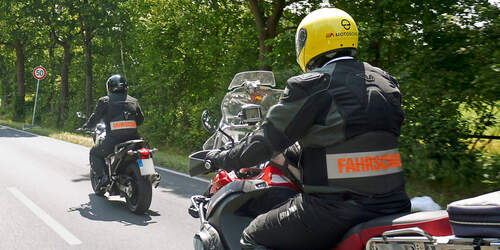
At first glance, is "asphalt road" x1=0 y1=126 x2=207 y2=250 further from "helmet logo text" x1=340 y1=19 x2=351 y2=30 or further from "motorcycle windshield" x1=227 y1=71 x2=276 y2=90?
"helmet logo text" x1=340 y1=19 x2=351 y2=30

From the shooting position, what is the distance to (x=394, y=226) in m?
2.22

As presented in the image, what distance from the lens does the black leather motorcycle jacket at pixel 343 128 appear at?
2.43 m

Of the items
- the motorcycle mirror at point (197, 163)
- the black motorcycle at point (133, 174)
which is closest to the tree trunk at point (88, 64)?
the black motorcycle at point (133, 174)

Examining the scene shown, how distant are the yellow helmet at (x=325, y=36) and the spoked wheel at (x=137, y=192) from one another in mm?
4438

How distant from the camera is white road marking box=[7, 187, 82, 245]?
5461 millimetres

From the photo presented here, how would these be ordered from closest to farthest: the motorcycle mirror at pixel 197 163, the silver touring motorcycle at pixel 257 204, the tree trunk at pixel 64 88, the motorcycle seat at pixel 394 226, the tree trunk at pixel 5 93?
1. the silver touring motorcycle at pixel 257 204
2. the motorcycle seat at pixel 394 226
3. the motorcycle mirror at pixel 197 163
4. the tree trunk at pixel 64 88
5. the tree trunk at pixel 5 93

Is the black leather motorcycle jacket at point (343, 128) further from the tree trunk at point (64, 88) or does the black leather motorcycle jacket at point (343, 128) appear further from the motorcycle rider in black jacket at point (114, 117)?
the tree trunk at point (64, 88)

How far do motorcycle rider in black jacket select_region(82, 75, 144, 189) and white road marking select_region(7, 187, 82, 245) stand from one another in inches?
39.8

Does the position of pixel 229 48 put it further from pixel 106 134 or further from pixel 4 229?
pixel 4 229

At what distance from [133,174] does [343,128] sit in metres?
4.90

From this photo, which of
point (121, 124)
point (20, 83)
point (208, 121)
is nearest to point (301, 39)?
point (208, 121)

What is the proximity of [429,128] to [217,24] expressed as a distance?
36.3 feet

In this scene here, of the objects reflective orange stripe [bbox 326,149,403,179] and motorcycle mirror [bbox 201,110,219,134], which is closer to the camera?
reflective orange stripe [bbox 326,149,403,179]

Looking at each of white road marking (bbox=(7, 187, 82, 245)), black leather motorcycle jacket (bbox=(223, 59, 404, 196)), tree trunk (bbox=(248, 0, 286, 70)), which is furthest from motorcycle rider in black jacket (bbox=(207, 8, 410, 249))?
tree trunk (bbox=(248, 0, 286, 70))
